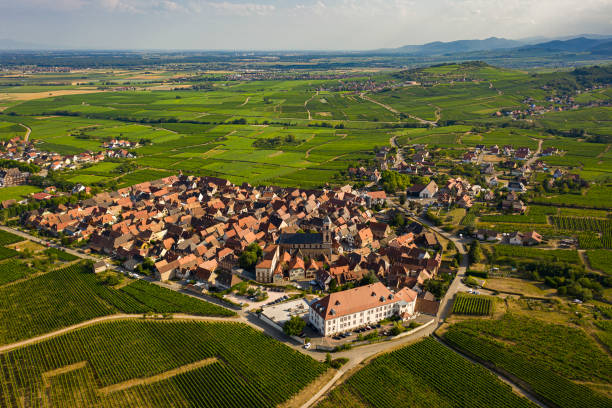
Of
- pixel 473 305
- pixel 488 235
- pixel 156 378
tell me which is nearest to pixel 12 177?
pixel 156 378

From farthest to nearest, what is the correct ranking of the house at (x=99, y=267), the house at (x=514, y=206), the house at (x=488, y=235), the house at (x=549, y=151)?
the house at (x=549, y=151), the house at (x=514, y=206), the house at (x=488, y=235), the house at (x=99, y=267)

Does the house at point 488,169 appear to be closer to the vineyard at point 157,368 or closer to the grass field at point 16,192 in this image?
the vineyard at point 157,368

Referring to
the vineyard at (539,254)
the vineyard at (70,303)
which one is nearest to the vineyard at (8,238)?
the vineyard at (70,303)

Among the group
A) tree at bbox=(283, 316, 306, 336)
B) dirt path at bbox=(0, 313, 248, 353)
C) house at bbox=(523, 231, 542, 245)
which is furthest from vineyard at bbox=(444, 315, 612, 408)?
dirt path at bbox=(0, 313, 248, 353)

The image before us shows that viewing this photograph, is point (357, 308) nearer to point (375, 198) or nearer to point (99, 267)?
point (99, 267)

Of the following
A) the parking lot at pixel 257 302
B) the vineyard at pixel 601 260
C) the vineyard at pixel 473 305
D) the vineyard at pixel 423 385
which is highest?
the vineyard at pixel 601 260

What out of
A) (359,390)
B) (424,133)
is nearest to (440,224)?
(359,390)

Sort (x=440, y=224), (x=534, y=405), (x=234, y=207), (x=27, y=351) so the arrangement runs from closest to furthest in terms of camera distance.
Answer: (x=534, y=405) → (x=27, y=351) → (x=440, y=224) → (x=234, y=207)

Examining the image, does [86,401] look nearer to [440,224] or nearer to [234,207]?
[234,207]
